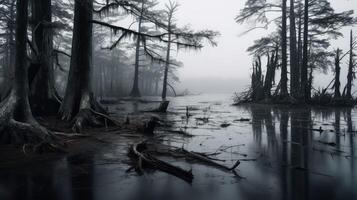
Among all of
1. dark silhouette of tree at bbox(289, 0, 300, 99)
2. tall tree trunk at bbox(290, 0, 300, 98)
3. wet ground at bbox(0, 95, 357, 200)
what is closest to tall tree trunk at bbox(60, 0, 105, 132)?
wet ground at bbox(0, 95, 357, 200)

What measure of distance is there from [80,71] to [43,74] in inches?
83.1

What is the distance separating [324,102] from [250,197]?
17753 mm

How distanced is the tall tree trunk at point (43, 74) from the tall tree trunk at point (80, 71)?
131cm

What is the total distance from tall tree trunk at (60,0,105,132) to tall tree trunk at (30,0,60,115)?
1.31m

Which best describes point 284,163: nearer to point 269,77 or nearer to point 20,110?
point 20,110

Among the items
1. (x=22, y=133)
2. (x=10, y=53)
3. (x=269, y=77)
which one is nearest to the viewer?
(x=22, y=133)

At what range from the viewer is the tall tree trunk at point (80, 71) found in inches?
373

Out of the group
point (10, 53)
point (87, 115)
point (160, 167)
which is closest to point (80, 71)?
point (87, 115)

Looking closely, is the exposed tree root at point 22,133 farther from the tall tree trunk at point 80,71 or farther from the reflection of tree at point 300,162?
the reflection of tree at point 300,162

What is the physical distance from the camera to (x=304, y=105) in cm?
1839

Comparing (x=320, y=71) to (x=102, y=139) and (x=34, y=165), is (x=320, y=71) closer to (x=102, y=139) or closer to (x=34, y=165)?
(x=102, y=139)

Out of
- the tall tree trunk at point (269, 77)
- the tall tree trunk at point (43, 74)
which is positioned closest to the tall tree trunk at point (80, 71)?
the tall tree trunk at point (43, 74)

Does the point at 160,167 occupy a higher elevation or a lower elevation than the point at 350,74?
lower

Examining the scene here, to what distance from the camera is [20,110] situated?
670cm
